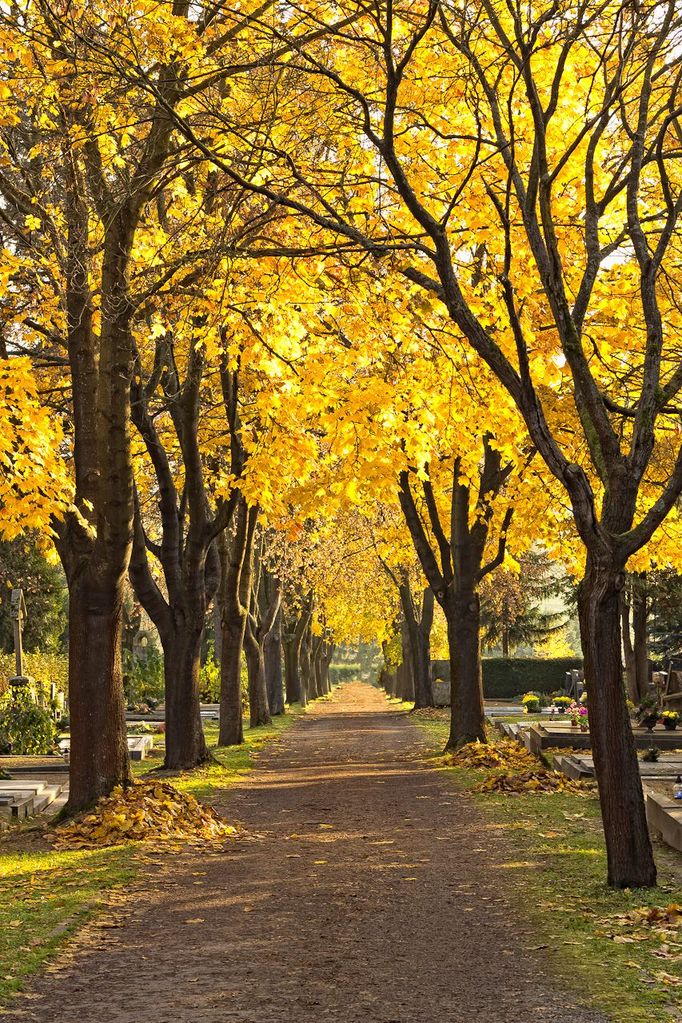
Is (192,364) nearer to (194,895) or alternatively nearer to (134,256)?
(134,256)

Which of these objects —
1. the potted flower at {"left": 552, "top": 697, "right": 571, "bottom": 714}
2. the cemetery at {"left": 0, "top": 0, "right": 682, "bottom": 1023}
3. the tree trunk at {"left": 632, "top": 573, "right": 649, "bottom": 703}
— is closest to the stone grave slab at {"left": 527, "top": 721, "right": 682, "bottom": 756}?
the cemetery at {"left": 0, "top": 0, "right": 682, "bottom": 1023}

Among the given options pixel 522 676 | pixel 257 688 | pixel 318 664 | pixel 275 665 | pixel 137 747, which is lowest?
pixel 137 747

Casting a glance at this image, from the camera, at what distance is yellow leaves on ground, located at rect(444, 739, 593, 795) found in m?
15.6

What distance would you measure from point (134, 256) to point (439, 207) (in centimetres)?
A: 424

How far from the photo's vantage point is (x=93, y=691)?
12602 mm

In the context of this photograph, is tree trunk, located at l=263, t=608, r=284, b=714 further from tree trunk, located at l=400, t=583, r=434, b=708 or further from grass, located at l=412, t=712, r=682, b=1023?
grass, located at l=412, t=712, r=682, b=1023

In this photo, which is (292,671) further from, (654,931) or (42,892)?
(654,931)

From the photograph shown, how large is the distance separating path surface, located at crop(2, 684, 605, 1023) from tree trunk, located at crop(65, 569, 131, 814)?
167cm

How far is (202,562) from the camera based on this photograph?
18578mm

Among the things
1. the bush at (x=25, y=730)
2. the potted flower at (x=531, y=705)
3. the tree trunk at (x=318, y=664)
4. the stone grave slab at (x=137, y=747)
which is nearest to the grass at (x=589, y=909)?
the stone grave slab at (x=137, y=747)

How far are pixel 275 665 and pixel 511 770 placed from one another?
21.2 meters

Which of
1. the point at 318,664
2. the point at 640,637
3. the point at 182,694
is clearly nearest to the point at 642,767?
the point at 182,694

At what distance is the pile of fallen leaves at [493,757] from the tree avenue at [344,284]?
3.73ft

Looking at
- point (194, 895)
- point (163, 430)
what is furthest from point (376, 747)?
point (194, 895)
